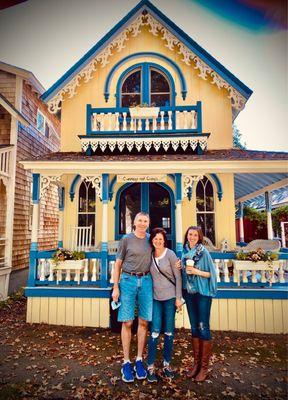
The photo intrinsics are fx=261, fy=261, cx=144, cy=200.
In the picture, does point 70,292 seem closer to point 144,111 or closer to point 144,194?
point 144,194

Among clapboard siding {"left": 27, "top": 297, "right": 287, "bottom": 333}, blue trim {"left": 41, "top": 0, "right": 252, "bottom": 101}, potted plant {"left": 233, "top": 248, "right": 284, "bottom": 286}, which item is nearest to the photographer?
clapboard siding {"left": 27, "top": 297, "right": 287, "bottom": 333}

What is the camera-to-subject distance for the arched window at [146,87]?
29.3 ft

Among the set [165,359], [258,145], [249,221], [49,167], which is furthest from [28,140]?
[258,145]

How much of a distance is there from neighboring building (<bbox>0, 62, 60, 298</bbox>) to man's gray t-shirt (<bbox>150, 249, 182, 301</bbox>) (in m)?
6.40

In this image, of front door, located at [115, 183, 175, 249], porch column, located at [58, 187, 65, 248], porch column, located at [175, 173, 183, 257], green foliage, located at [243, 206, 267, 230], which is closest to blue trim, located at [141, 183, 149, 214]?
front door, located at [115, 183, 175, 249]

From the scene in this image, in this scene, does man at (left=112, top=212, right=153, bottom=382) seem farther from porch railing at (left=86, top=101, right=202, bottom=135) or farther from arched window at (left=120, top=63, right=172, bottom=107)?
arched window at (left=120, top=63, right=172, bottom=107)

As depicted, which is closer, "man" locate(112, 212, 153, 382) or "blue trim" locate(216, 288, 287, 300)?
"man" locate(112, 212, 153, 382)

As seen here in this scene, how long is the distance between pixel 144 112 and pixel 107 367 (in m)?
6.47

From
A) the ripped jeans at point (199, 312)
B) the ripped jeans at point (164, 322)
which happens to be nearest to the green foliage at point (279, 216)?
the ripped jeans at point (199, 312)

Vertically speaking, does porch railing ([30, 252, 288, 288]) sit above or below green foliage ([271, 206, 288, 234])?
below

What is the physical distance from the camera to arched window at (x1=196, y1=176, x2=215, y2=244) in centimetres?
849

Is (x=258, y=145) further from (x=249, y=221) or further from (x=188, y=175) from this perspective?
(x=188, y=175)

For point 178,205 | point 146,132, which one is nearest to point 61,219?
point 146,132

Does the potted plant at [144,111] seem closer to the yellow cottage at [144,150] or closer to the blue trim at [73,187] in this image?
the yellow cottage at [144,150]
